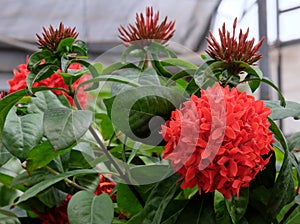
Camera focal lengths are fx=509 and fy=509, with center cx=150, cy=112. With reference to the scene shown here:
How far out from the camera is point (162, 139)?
0.38m

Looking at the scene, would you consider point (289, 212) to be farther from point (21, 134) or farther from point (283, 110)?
point (21, 134)

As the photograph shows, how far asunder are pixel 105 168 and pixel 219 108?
0.18m

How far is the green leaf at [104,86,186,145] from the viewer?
1.17 feet

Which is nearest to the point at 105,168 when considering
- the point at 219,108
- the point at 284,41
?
the point at 219,108

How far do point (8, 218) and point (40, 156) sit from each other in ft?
0.32

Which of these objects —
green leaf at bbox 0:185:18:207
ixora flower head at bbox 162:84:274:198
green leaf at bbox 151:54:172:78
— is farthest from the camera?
green leaf at bbox 0:185:18:207

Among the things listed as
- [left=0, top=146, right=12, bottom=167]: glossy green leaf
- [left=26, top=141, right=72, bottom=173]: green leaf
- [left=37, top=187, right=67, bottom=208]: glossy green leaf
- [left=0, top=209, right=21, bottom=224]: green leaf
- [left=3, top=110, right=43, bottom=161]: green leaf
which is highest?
[left=3, top=110, right=43, bottom=161]: green leaf

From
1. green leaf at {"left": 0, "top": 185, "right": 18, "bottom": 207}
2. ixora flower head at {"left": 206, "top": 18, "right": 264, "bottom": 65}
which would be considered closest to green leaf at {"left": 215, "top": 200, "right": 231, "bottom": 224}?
ixora flower head at {"left": 206, "top": 18, "right": 264, "bottom": 65}

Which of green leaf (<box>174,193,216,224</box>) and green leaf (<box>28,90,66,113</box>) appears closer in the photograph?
green leaf (<box>174,193,216,224</box>)

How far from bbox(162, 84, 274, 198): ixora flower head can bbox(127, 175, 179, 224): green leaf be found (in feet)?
0.09

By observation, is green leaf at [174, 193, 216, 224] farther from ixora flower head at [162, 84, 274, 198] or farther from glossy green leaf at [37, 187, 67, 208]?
glossy green leaf at [37, 187, 67, 208]

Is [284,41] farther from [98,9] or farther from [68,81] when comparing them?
[68,81]

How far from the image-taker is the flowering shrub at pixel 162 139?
0.34 metres

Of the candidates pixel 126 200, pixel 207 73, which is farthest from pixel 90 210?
pixel 207 73
